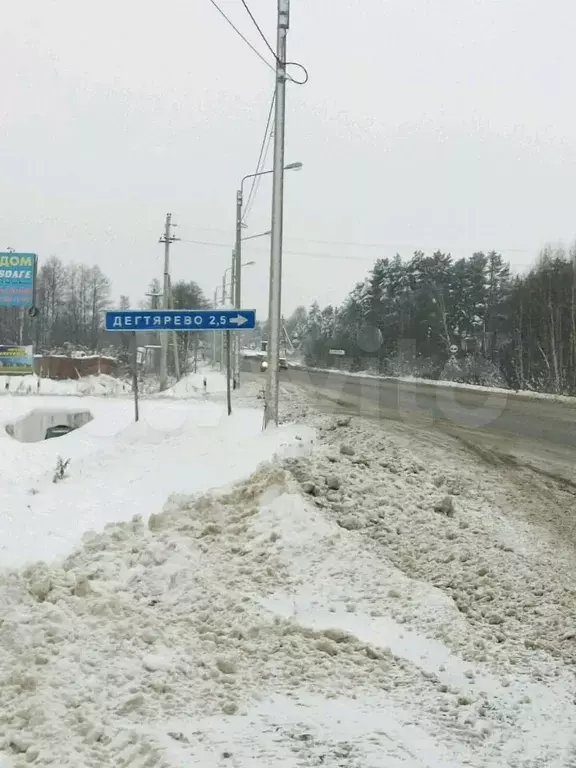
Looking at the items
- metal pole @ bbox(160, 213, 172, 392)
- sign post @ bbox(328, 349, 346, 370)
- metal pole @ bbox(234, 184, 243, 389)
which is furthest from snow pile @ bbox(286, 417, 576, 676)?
sign post @ bbox(328, 349, 346, 370)

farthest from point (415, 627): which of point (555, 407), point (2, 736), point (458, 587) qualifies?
point (555, 407)

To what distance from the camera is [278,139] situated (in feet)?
36.6

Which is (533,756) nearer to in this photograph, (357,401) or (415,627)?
(415,627)

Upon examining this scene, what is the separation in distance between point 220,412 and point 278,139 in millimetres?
5951

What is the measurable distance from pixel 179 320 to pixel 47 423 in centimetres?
581

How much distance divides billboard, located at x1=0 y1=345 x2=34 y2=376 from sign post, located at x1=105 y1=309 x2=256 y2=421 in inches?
735

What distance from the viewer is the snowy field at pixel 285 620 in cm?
339

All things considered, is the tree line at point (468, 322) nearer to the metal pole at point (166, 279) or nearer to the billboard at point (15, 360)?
the metal pole at point (166, 279)

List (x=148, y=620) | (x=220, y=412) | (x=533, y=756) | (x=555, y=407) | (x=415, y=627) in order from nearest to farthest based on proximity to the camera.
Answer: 1. (x=533, y=756)
2. (x=148, y=620)
3. (x=415, y=627)
4. (x=220, y=412)
5. (x=555, y=407)

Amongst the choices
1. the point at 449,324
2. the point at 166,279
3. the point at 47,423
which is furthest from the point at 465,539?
the point at 449,324

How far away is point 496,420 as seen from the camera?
16734 mm

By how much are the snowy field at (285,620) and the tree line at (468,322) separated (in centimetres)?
2789

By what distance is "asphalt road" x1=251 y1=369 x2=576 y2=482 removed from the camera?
37.3 ft

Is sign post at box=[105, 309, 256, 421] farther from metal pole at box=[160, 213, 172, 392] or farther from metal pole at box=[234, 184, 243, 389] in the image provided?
metal pole at box=[160, 213, 172, 392]
